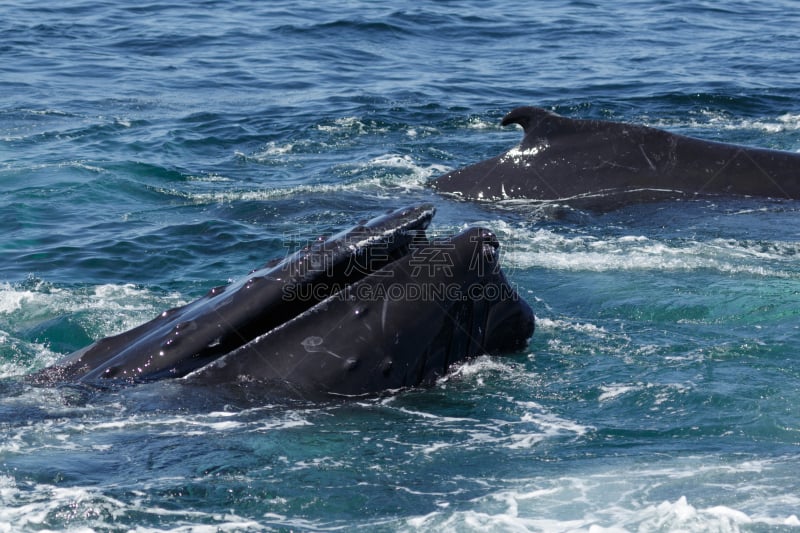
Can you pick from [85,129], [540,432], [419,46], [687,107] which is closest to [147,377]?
[540,432]

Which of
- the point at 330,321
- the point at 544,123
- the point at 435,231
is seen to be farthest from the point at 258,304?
the point at 544,123

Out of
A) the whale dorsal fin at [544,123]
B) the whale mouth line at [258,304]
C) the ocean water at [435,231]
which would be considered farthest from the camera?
the whale dorsal fin at [544,123]

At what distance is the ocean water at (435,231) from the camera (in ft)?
23.6

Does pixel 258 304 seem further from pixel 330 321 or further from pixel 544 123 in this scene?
pixel 544 123

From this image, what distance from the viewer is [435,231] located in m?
15.3

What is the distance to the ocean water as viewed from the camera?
721cm

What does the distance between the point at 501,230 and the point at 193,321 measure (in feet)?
24.4

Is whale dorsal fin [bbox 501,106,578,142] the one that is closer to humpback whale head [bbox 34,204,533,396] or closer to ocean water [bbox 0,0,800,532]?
ocean water [bbox 0,0,800,532]

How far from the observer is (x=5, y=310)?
12.9 meters

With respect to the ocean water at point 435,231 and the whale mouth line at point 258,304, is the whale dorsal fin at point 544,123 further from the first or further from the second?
the whale mouth line at point 258,304

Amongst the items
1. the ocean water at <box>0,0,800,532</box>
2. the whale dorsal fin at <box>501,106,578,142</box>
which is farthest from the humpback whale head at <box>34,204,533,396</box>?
the whale dorsal fin at <box>501,106,578,142</box>

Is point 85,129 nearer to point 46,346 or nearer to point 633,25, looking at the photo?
point 46,346

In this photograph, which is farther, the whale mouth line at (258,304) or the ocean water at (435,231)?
the whale mouth line at (258,304)

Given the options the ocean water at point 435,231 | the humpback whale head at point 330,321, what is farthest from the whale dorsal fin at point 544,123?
the humpback whale head at point 330,321
